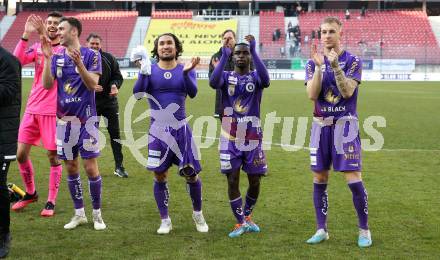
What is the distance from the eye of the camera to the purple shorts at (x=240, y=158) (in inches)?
249

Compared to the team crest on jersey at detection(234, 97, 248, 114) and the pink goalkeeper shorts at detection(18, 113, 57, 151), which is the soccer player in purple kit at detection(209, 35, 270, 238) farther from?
the pink goalkeeper shorts at detection(18, 113, 57, 151)

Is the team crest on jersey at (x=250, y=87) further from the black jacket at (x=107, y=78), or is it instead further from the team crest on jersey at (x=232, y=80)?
the black jacket at (x=107, y=78)

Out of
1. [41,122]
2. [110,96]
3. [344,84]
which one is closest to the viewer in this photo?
[344,84]

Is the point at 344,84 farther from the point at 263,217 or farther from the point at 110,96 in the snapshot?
the point at 110,96

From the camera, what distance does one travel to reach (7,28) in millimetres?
52812

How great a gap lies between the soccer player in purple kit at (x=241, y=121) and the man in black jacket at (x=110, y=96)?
10.8ft

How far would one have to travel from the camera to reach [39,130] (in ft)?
24.0

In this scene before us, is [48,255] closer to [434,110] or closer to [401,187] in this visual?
[401,187]

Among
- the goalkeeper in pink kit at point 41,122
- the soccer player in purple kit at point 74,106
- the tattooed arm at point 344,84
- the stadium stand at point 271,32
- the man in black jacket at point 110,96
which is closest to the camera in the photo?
the tattooed arm at point 344,84

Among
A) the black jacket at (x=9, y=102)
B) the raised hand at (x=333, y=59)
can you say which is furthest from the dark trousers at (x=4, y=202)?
the raised hand at (x=333, y=59)

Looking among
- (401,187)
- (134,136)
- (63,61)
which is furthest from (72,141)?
(134,136)

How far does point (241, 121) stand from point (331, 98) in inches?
39.7

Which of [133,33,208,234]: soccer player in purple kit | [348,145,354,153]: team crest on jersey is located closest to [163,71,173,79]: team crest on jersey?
[133,33,208,234]: soccer player in purple kit

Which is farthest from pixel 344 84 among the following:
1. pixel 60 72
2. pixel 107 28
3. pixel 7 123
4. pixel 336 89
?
pixel 107 28
